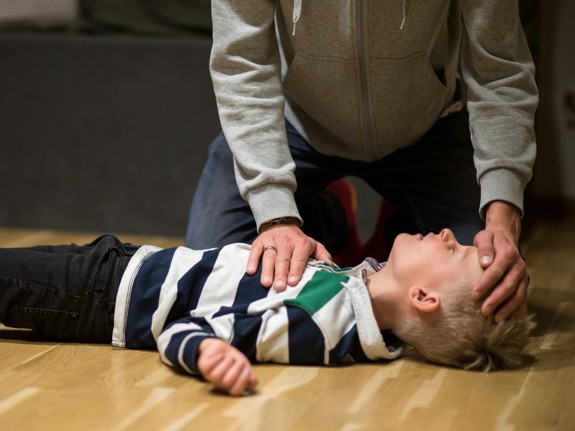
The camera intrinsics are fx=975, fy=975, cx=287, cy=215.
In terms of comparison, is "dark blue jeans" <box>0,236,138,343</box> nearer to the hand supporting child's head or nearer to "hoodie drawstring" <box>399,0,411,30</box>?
the hand supporting child's head

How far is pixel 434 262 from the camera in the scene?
61.1 inches

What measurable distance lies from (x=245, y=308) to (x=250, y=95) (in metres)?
0.43

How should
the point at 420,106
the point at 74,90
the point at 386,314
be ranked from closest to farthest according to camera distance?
the point at 386,314 → the point at 420,106 → the point at 74,90

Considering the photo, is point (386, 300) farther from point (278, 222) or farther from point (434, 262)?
point (278, 222)

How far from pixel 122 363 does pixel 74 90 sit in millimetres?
1376

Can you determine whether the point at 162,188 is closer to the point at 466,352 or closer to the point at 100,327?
the point at 100,327

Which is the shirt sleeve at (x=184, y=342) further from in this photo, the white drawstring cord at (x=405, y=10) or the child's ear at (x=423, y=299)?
the white drawstring cord at (x=405, y=10)

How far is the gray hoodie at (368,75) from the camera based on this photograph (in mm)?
1727

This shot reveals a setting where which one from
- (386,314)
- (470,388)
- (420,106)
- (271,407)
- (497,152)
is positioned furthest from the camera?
(420,106)

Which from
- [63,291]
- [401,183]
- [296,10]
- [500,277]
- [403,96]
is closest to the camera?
[500,277]

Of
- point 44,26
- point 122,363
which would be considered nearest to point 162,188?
point 44,26

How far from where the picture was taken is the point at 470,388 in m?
1.50

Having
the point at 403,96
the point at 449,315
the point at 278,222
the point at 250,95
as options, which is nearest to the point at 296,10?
the point at 250,95

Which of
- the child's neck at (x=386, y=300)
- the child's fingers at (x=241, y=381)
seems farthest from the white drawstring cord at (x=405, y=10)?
the child's fingers at (x=241, y=381)
